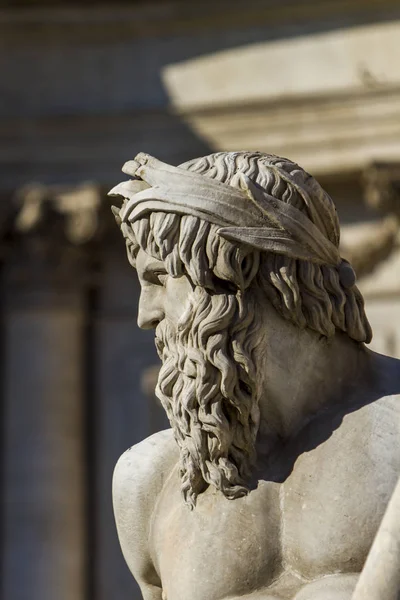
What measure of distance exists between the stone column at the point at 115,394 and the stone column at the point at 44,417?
0.52 ft

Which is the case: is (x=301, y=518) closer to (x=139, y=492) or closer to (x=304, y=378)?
(x=304, y=378)

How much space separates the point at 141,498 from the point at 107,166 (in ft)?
28.9

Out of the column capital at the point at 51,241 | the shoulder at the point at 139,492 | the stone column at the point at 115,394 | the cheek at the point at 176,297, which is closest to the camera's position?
the cheek at the point at 176,297

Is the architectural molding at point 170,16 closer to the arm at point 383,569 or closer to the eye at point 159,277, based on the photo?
the eye at point 159,277

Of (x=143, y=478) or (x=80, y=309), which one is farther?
(x=80, y=309)

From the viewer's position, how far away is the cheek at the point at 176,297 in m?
2.94

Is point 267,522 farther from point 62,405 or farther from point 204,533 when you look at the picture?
point 62,405

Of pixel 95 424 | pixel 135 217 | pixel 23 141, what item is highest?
pixel 23 141

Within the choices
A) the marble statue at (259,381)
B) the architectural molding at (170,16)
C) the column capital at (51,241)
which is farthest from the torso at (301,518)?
the architectural molding at (170,16)

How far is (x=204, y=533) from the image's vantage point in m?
2.93

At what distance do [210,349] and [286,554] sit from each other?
37 centimetres

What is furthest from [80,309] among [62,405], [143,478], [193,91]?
[143,478]

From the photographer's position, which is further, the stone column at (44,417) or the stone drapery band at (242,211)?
the stone column at (44,417)

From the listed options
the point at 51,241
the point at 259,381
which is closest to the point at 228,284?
the point at 259,381
